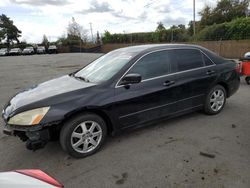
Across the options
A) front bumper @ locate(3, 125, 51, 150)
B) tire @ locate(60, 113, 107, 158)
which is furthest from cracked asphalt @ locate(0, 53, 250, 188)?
front bumper @ locate(3, 125, 51, 150)

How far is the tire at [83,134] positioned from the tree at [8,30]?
66808mm

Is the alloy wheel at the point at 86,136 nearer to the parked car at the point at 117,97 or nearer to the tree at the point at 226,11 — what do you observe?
the parked car at the point at 117,97

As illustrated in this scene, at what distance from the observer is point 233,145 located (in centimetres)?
328

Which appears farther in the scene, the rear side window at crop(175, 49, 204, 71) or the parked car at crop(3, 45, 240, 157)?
the rear side window at crop(175, 49, 204, 71)

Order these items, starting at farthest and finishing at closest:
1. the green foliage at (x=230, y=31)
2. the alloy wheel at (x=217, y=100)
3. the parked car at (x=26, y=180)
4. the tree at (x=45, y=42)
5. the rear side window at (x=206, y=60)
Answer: the tree at (x=45, y=42) < the green foliage at (x=230, y=31) < the alloy wheel at (x=217, y=100) < the rear side window at (x=206, y=60) < the parked car at (x=26, y=180)

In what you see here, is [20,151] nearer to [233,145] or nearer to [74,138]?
[74,138]

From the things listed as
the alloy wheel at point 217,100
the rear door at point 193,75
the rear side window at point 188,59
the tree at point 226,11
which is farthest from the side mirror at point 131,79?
the tree at point 226,11

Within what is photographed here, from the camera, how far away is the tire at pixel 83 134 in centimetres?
289

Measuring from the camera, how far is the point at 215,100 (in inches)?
175

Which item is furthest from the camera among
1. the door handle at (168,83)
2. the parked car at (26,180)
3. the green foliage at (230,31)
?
the green foliage at (230,31)

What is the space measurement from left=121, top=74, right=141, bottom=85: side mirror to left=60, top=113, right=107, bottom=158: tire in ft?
2.21

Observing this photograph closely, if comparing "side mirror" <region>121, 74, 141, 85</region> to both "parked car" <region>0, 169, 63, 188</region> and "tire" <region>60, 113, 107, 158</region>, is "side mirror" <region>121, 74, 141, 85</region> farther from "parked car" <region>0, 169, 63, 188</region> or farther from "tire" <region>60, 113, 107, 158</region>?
"parked car" <region>0, 169, 63, 188</region>

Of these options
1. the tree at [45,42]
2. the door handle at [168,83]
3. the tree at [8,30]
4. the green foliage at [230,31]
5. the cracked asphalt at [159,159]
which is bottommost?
the cracked asphalt at [159,159]

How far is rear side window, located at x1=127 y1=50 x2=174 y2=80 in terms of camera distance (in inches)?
138
